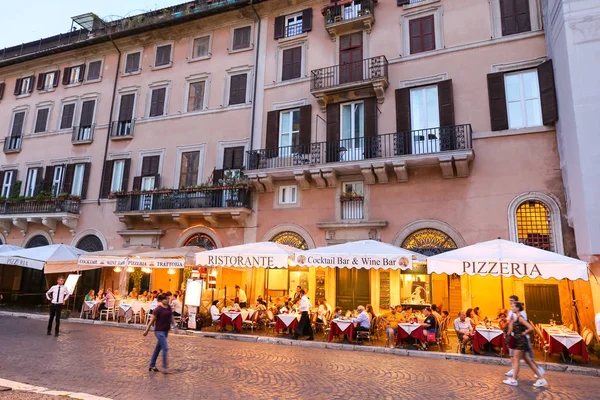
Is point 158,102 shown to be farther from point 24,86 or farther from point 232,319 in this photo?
point 232,319

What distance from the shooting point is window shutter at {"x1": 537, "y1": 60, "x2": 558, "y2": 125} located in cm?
1316

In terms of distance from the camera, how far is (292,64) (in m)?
18.4

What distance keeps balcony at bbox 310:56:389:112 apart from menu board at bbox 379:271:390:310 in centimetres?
672

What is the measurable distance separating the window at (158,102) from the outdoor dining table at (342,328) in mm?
14340

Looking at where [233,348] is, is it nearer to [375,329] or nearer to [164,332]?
[164,332]

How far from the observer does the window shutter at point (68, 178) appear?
2150cm

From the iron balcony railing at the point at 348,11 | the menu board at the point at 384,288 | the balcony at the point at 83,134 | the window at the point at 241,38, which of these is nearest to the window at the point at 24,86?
the balcony at the point at 83,134

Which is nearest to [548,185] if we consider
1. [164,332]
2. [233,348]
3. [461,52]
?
[461,52]

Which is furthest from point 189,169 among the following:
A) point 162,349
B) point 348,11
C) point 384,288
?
point 162,349

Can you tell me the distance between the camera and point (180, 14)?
840 inches

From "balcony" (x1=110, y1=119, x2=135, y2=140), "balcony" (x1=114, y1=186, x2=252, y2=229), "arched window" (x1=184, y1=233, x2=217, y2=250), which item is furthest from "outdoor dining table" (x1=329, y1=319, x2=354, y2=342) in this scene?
"balcony" (x1=110, y1=119, x2=135, y2=140)

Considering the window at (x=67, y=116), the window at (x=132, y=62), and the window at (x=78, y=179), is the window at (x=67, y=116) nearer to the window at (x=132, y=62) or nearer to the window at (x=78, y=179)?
the window at (x=78, y=179)

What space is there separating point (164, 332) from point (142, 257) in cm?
795

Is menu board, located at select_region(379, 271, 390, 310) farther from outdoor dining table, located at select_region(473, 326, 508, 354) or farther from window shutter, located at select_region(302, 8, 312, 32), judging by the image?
window shutter, located at select_region(302, 8, 312, 32)
